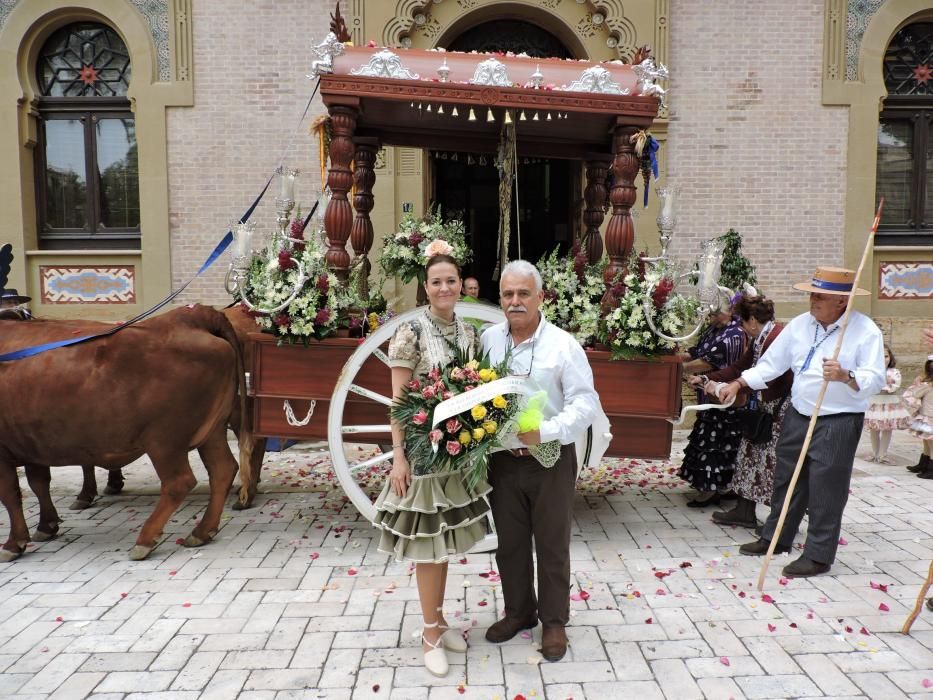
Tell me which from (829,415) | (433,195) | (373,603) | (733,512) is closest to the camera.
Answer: (373,603)

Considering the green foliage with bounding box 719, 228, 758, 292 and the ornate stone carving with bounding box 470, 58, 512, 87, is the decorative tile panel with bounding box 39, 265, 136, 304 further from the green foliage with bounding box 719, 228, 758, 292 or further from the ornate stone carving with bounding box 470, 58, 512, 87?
the green foliage with bounding box 719, 228, 758, 292

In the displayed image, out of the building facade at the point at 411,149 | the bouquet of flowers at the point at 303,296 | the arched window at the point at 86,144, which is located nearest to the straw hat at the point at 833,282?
the bouquet of flowers at the point at 303,296

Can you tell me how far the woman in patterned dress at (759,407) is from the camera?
4.48 metres

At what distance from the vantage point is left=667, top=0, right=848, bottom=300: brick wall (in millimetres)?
8180

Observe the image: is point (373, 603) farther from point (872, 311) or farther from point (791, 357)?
point (872, 311)

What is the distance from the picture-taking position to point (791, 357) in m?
4.07

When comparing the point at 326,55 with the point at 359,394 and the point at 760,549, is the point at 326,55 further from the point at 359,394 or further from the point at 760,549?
the point at 760,549

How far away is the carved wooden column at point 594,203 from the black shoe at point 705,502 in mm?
2137

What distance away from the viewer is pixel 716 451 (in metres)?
4.93

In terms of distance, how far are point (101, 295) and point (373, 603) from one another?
6639mm

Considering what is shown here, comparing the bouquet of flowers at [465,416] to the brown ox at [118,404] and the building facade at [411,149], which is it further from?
the building facade at [411,149]

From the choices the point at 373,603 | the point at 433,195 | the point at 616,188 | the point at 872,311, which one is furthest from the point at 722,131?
the point at 373,603

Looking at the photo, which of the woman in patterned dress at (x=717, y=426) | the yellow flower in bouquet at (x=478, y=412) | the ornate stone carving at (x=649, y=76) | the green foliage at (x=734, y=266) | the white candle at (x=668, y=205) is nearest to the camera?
the yellow flower in bouquet at (x=478, y=412)

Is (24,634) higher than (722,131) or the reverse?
the reverse
